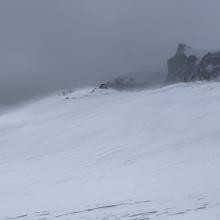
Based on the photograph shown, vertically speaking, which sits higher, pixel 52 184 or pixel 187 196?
pixel 52 184

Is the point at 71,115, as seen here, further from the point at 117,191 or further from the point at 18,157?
the point at 117,191

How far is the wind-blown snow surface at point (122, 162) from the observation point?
813 inches

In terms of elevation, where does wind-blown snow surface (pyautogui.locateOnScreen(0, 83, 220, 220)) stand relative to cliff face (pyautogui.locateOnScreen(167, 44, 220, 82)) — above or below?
below

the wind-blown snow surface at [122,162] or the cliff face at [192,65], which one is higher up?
the cliff face at [192,65]

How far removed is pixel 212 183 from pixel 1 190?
1199 cm

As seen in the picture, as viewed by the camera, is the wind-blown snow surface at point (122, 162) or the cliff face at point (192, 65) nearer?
the wind-blown snow surface at point (122, 162)

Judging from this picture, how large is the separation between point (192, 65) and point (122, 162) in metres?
58.8

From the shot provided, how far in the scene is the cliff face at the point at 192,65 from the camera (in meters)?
73.2

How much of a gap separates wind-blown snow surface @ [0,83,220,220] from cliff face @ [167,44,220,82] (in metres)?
18.8

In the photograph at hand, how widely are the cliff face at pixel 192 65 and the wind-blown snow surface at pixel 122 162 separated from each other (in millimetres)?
18752

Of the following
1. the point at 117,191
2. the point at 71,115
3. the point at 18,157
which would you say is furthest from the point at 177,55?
the point at 117,191

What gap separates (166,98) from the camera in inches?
1993

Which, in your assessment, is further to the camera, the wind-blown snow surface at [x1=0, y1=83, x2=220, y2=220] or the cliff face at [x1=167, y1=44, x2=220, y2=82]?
the cliff face at [x1=167, y1=44, x2=220, y2=82]

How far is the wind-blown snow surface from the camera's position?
20.6m
